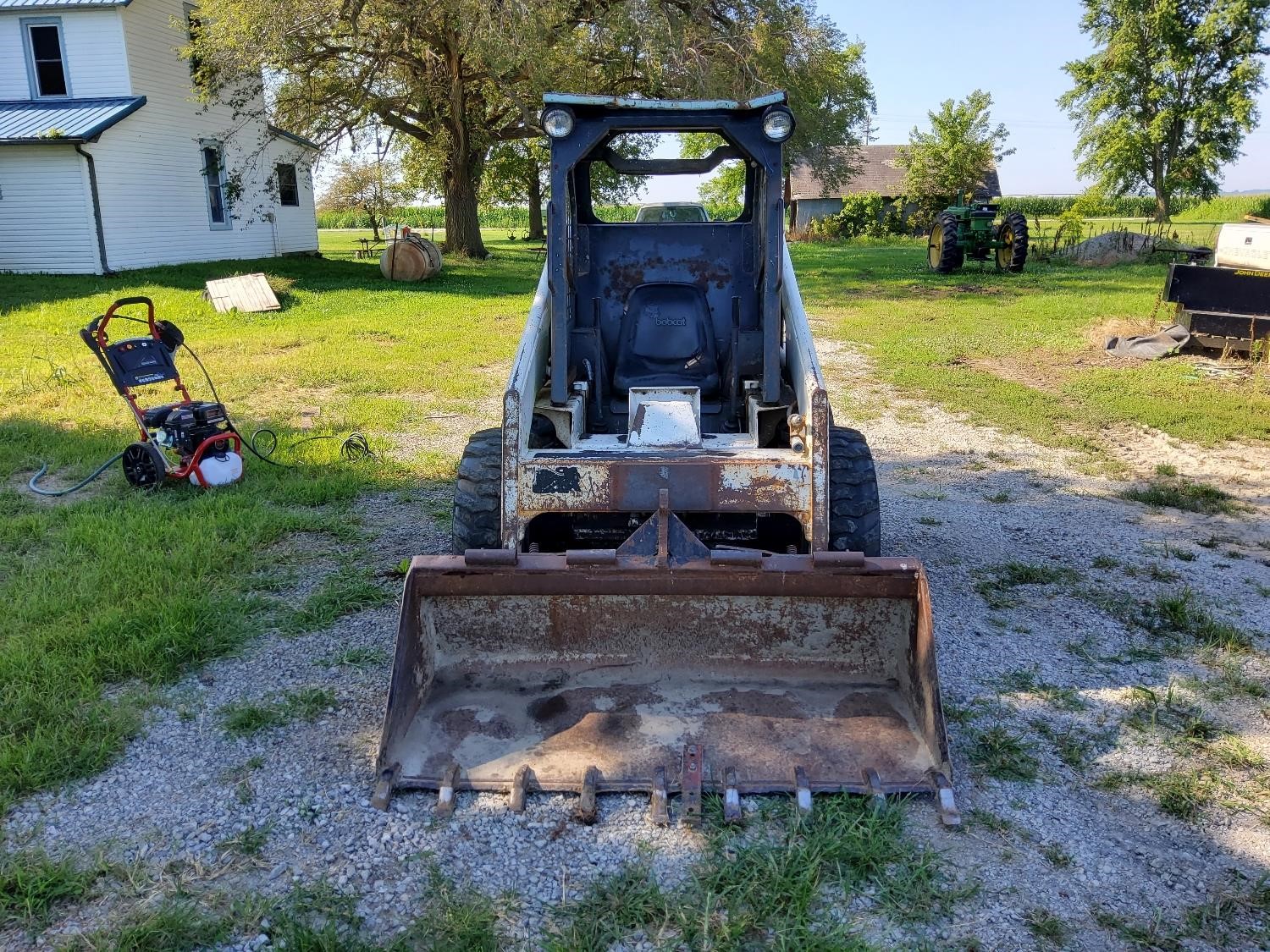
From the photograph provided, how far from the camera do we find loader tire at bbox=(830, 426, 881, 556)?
13.5 feet

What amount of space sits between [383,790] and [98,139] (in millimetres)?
18546

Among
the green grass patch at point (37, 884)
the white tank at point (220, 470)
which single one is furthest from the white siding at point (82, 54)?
the green grass patch at point (37, 884)

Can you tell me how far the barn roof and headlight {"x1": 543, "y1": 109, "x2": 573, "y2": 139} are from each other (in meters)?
46.3

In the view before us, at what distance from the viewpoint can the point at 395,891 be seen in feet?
8.68

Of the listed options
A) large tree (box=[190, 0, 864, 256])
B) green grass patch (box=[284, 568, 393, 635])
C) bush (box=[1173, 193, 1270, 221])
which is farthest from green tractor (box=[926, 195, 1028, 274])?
bush (box=[1173, 193, 1270, 221])

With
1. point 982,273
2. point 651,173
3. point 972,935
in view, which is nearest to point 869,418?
point 651,173

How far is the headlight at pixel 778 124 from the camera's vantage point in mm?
4156

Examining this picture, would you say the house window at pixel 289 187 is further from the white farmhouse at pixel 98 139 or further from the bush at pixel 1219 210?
the bush at pixel 1219 210

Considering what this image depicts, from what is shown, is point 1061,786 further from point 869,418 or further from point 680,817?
point 869,418

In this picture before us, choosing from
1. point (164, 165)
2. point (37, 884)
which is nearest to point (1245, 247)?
point (37, 884)

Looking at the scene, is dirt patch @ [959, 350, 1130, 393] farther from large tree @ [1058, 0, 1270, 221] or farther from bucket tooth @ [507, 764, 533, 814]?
large tree @ [1058, 0, 1270, 221]

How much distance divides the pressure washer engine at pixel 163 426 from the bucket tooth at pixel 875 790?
4.70 m

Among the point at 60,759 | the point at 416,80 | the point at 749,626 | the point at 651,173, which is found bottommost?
the point at 60,759

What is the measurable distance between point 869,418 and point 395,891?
6613 mm
